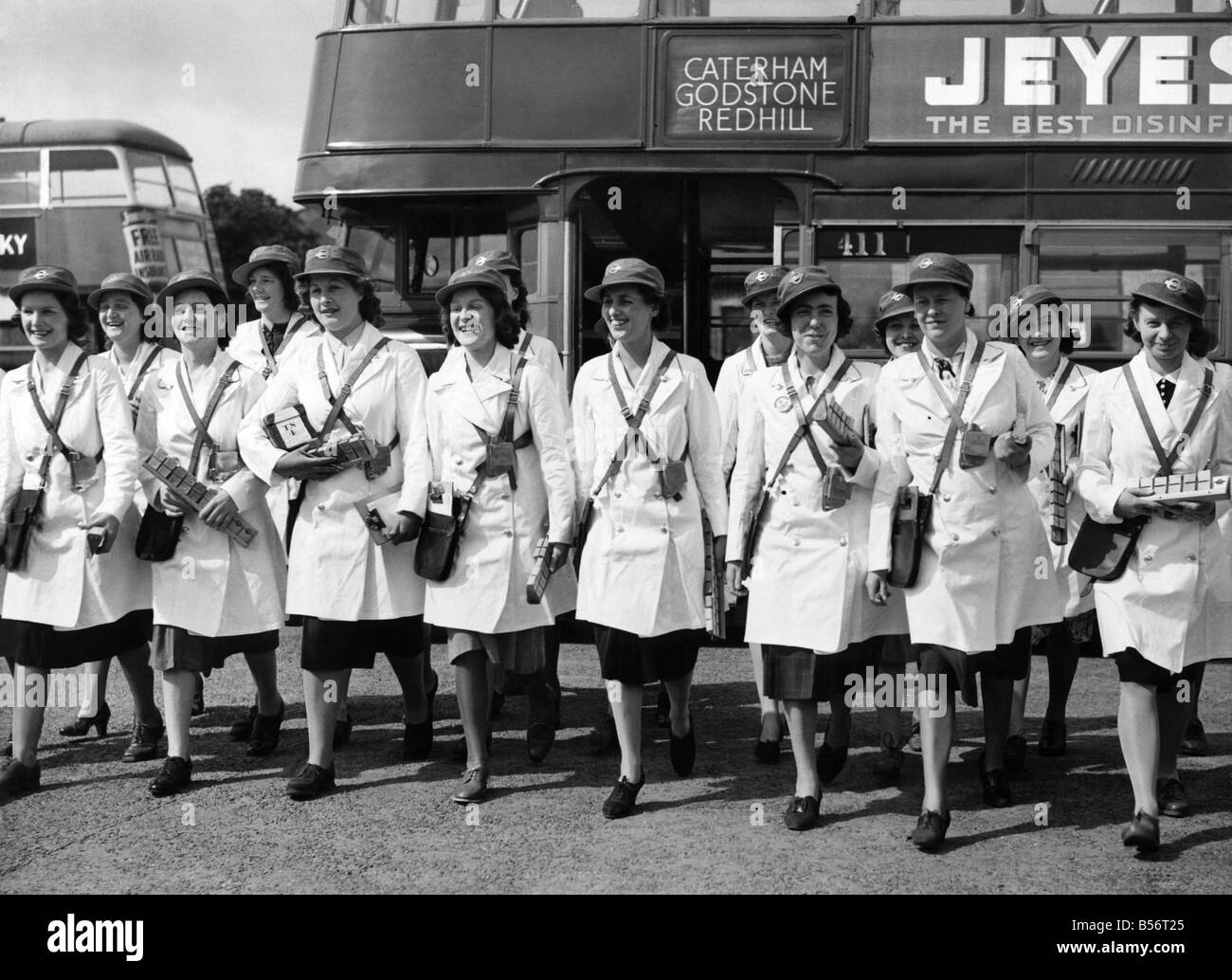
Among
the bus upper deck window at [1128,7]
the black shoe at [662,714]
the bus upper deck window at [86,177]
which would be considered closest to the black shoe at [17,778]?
the black shoe at [662,714]

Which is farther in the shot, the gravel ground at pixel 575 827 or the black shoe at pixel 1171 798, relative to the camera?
the black shoe at pixel 1171 798

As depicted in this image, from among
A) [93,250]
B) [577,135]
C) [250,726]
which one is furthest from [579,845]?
[93,250]

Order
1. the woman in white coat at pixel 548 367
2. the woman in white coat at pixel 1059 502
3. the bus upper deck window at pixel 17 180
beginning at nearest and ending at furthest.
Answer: the woman in white coat at pixel 548 367
the woman in white coat at pixel 1059 502
the bus upper deck window at pixel 17 180

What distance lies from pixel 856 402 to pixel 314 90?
5.21 meters

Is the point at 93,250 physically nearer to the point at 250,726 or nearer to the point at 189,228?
the point at 189,228

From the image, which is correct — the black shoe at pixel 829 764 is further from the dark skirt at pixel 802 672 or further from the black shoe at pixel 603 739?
the black shoe at pixel 603 739

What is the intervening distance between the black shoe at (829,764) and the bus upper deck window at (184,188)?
581 inches

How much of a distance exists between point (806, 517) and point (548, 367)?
131 centimetres

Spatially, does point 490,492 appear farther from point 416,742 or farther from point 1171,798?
point 1171,798

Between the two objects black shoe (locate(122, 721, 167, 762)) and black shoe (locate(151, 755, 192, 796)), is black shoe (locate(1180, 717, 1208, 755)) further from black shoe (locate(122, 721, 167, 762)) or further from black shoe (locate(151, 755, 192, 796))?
black shoe (locate(122, 721, 167, 762))

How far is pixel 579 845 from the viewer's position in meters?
4.91

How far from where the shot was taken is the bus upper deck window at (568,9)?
28.1 feet

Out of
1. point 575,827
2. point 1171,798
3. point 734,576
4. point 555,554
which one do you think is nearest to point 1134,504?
point 1171,798

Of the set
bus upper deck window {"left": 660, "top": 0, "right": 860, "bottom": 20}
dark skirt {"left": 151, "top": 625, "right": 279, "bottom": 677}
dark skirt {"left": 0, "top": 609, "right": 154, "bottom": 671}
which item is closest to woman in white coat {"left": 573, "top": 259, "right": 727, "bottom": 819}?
dark skirt {"left": 151, "top": 625, "right": 279, "bottom": 677}
